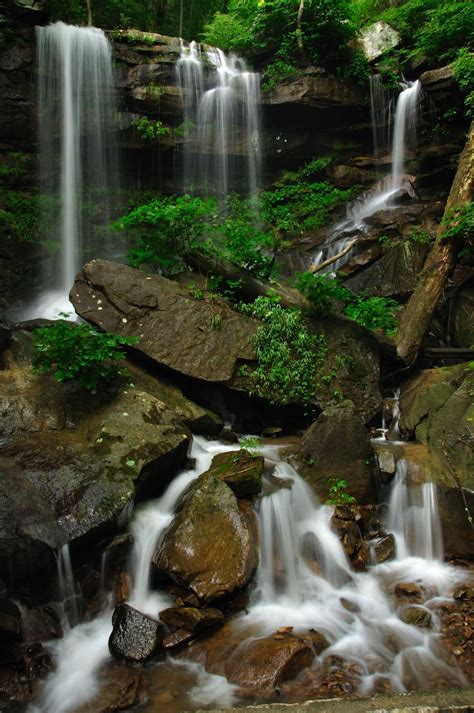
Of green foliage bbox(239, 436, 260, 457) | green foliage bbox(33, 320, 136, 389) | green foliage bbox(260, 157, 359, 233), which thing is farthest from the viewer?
green foliage bbox(260, 157, 359, 233)

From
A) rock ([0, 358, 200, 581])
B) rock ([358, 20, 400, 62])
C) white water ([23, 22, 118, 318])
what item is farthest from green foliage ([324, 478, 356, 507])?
rock ([358, 20, 400, 62])

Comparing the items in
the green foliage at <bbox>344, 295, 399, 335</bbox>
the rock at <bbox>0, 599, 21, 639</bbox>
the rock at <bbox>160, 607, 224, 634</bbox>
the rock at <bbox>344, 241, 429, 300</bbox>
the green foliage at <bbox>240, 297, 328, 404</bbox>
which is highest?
the rock at <bbox>344, 241, 429, 300</bbox>

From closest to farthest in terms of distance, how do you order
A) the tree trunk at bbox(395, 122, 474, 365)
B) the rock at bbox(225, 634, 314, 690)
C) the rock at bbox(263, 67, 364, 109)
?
the rock at bbox(225, 634, 314, 690), the tree trunk at bbox(395, 122, 474, 365), the rock at bbox(263, 67, 364, 109)

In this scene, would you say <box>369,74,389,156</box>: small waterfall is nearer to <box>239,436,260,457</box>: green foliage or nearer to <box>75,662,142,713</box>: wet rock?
<box>239,436,260,457</box>: green foliage

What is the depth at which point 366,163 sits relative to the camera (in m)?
13.6

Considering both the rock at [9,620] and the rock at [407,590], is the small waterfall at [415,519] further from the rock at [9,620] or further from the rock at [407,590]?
the rock at [9,620]

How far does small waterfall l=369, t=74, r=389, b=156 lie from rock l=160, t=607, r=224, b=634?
13.4 metres

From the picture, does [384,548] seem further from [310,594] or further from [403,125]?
[403,125]

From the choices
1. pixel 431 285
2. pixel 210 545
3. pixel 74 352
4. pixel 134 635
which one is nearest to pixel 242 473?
pixel 210 545

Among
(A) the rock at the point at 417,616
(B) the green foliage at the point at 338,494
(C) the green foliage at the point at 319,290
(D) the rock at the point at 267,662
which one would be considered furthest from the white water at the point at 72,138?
(A) the rock at the point at 417,616

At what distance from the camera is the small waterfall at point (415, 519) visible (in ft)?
17.0

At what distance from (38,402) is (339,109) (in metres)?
12.1

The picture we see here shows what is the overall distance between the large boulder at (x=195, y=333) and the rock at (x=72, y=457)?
73 centimetres

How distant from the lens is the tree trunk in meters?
7.74
